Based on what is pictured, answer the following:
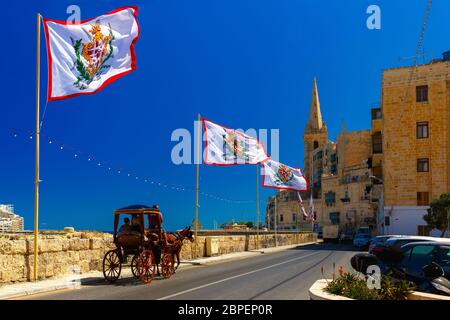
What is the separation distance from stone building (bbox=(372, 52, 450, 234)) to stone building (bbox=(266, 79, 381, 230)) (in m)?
15.6

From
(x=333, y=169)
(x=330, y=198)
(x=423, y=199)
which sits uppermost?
(x=333, y=169)

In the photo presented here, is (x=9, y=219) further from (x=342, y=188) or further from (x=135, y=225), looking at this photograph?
(x=135, y=225)

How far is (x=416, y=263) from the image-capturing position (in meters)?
9.67

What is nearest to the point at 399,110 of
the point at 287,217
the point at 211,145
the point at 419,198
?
the point at 419,198

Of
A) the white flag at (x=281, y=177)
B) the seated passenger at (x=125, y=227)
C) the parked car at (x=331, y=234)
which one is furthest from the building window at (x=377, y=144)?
the seated passenger at (x=125, y=227)

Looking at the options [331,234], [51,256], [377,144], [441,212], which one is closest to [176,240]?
[51,256]

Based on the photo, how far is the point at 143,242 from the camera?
14961 mm

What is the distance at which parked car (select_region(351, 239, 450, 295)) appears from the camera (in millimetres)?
8695

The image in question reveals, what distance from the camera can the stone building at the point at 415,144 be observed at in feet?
167

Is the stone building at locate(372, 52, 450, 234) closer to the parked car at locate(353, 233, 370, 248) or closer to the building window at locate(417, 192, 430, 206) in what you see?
the building window at locate(417, 192, 430, 206)

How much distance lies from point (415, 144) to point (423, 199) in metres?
5.82

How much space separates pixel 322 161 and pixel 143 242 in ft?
371

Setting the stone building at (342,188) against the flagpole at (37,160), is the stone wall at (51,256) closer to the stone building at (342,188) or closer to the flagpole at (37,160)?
the flagpole at (37,160)

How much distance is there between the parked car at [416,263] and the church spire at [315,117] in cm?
13438
